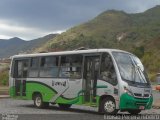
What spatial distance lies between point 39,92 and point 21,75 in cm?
193

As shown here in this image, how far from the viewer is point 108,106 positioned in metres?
18.8

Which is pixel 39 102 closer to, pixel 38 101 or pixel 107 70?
pixel 38 101

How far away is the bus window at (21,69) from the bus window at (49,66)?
155 centimetres

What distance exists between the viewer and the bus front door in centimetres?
1972

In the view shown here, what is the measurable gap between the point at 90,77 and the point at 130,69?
6.79 ft

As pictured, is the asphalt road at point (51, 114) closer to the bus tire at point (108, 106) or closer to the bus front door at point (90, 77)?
the bus tire at point (108, 106)

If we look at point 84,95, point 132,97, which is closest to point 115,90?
point 132,97

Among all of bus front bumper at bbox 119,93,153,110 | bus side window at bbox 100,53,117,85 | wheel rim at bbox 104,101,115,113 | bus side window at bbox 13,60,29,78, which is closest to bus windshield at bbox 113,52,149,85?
bus side window at bbox 100,53,117,85

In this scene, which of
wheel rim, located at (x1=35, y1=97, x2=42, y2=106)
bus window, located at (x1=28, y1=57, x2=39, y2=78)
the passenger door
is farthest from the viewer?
the passenger door

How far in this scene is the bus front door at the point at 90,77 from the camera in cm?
1972

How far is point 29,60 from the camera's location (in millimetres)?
24109

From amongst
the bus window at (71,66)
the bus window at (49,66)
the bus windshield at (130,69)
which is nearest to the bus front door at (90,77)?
the bus window at (71,66)

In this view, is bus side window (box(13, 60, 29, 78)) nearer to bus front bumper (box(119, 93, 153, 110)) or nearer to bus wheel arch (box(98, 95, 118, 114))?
bus wheel arch (box(98, 95, 118, 114))

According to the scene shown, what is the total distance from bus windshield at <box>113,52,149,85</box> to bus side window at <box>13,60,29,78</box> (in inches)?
271
